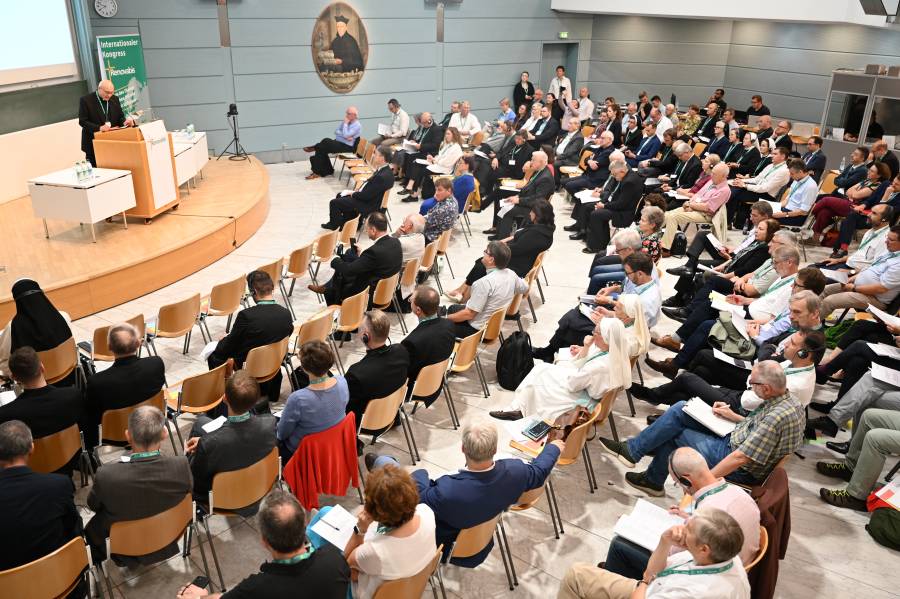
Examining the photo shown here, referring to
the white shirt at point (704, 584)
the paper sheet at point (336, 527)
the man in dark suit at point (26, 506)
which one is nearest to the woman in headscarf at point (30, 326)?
the man in dark suit at point (26, 506)

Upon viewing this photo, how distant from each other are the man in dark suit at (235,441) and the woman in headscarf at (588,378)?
183 cm

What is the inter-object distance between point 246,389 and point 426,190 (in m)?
8.21

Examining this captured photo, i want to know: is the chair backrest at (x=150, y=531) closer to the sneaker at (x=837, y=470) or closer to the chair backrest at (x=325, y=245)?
the sneaker at (x=837, y=470)

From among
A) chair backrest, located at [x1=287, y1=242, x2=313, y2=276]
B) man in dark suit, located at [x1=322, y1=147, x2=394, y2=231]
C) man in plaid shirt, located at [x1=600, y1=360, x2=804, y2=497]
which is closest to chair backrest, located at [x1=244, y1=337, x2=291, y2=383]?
chair backrest, located at [x1=287, y1=242, x2=313, y2=276]

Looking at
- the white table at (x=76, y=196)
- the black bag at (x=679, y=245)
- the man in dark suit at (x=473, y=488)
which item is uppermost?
the white table at (x=76, y=196)

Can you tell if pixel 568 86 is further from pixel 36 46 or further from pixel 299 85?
pixel 36 46

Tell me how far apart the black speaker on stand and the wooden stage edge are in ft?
9.31

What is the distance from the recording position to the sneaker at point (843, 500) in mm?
4589

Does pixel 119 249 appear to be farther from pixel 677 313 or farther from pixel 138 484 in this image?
pixel 677 313

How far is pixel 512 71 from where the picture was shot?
57.5ft

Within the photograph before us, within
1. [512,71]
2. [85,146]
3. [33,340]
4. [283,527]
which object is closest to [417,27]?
[512,71]

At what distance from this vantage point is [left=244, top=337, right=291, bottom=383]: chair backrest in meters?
4.98

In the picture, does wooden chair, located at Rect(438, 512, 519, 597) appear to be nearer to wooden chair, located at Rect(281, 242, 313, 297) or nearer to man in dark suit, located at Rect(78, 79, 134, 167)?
wooden chair, located at Rect(281, 242, 313, 297)

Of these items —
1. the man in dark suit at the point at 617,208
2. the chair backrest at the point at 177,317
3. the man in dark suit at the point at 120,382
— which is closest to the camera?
the man in dark suit at the point at 120,382
